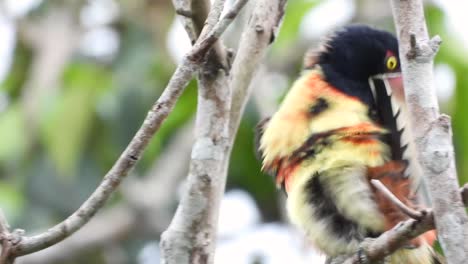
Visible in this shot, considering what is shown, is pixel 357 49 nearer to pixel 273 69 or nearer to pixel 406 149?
pixel 406 149

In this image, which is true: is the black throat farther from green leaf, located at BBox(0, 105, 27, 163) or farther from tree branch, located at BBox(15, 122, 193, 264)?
tree branch, located at BBox(15, 122, 193, 264)

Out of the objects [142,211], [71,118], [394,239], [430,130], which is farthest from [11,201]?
[430,130]

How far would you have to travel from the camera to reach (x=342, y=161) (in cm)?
247

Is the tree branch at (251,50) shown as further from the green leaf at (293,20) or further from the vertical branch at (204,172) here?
the green leaf at (293,20)

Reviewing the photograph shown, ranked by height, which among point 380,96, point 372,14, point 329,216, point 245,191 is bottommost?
point 329,216

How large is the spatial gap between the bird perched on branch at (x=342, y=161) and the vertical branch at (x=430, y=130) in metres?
0.51

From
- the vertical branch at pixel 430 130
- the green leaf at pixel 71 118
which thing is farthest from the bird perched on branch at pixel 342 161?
the green leaf at pixel 71 118

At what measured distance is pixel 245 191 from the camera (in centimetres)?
450

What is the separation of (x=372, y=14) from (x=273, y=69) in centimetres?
45

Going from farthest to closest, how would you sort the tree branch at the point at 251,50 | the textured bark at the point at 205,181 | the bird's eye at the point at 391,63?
the bird's eye at the point at 391,63, the tree branch at the point at 251,50, the textured bark at the point at 205,181

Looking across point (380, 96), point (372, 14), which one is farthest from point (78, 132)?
point (380, 96)

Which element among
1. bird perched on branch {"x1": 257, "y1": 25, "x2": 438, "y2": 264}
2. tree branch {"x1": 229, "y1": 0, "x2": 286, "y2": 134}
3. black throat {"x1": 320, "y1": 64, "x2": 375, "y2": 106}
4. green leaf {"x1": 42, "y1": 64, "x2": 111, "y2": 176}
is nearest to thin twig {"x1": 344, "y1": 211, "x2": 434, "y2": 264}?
bird perched on branch {"x1": 257, "y1": 25, "x2": 438, "y2": 264}

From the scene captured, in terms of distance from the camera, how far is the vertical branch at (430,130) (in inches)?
72.9

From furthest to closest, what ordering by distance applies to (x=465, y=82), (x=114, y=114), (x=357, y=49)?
(x=114, y=114), (x=465, y=82), (x=357, y=49)
